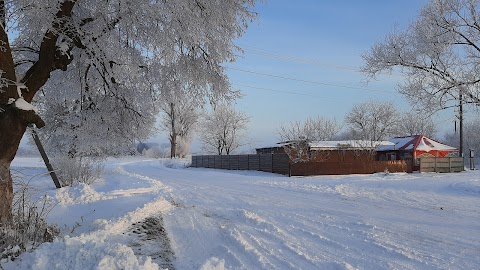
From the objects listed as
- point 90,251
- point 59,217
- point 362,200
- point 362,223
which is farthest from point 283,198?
point 90,251

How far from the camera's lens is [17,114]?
6.12 m

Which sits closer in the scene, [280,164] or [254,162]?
[280,164]

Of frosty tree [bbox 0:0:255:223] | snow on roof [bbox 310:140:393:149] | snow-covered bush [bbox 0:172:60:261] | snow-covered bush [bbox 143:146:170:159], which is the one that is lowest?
snow-covered bush [bbox 0:172:60:261]

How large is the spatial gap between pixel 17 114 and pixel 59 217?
9.69ft

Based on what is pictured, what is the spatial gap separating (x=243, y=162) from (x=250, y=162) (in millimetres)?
1309

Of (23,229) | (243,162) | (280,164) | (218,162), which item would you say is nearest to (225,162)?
(218,162)

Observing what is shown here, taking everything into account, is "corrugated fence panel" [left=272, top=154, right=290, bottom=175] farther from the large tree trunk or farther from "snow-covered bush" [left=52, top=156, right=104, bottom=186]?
the large tree trunk

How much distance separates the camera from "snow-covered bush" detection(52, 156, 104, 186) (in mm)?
17938

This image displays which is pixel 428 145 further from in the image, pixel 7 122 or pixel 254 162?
pixel 7 122

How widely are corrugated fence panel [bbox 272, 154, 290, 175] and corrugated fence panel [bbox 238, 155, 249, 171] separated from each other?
483 centimetres

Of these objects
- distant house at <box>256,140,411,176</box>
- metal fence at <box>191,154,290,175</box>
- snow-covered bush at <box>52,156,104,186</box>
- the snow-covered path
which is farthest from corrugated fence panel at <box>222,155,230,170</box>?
the snow-covered path

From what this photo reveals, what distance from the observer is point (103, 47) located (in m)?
8.17

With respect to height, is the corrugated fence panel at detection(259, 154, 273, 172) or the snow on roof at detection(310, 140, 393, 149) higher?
the snow on roof at detection(310, 140, 393, 149)

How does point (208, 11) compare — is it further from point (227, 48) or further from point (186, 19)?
point (227, 48)
